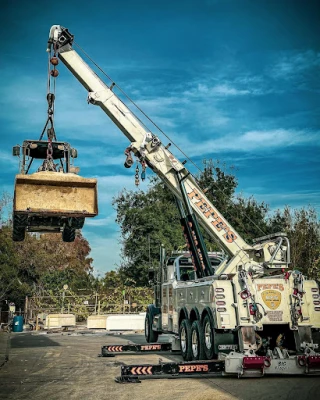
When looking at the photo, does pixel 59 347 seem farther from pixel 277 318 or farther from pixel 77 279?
pixel 77 279

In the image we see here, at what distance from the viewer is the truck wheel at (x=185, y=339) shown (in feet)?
43.2

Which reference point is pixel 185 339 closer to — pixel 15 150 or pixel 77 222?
pixel 77 222

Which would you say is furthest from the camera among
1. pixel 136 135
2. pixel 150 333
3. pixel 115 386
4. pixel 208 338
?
pixel 150 333

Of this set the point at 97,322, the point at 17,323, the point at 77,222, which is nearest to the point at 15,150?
the point at 77,222

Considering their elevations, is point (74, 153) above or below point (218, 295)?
above

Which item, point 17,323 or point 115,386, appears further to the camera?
point 17,323

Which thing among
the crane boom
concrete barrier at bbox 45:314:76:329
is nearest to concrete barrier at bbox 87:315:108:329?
concrete barrier at bbox 45:314:76:329

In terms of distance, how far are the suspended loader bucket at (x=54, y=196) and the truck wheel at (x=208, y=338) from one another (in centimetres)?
344

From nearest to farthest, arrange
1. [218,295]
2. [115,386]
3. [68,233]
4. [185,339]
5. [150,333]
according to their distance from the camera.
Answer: [115,386] → [218,295] → [185,339] → [68,233] → [150,333]

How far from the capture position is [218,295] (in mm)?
11367

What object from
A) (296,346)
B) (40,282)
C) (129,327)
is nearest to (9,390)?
(296,346)

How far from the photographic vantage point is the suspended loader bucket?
1245 centimetres

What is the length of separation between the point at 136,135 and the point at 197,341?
5.39 meters

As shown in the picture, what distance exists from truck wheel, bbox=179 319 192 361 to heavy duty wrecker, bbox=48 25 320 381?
24 mm
